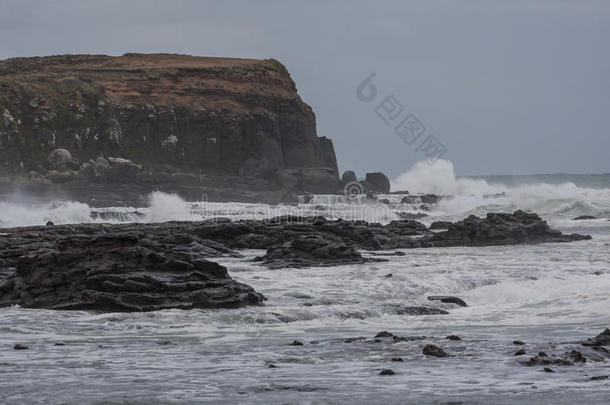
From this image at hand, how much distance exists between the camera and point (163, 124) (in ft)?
271

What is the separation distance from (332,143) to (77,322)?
77.4 metres

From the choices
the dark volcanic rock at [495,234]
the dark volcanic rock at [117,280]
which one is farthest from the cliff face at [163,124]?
the dark volcanic rock at [117,280]

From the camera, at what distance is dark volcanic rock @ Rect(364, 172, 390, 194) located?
286 feet

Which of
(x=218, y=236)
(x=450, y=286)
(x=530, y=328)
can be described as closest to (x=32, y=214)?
(x=218, y=236)

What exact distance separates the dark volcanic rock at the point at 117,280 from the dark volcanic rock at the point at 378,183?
7001 centimetres

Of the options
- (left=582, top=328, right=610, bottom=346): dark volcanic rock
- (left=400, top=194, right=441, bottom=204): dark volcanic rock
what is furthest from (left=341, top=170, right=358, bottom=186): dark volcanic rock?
(left=582, top=328, right=610, bottom=346): dark volcanic rock

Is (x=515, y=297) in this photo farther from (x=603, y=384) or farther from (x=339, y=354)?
(x=603, y=384)

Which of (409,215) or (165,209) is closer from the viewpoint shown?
(165,209)

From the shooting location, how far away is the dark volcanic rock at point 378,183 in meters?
87.1

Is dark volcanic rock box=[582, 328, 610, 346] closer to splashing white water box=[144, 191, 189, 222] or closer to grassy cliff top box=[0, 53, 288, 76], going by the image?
splashing white water box=[144, 191, 189, 222]

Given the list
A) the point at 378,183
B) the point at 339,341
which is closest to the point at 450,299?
the point at 339,341

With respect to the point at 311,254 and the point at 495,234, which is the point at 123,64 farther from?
the point at 311,254

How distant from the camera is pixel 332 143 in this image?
91.2 metres

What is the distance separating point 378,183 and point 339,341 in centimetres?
7563
